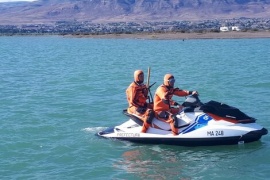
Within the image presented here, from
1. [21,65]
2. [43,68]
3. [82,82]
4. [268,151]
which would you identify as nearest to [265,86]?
[82,82]

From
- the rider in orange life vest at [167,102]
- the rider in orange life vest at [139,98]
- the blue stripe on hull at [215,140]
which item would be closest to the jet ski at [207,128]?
the blue stripe on hull at [215,140]

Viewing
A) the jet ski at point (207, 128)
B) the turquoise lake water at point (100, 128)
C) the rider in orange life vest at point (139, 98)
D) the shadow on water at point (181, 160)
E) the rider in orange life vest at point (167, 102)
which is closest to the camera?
the shadow on water at point (181, 160)

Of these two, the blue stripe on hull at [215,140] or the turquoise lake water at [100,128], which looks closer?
the turquoise lake water at [100,128]

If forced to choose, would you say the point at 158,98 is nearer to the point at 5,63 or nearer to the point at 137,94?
the point at 137,94

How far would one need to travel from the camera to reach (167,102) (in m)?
13.9

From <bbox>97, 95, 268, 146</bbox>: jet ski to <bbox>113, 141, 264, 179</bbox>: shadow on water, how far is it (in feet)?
0.55

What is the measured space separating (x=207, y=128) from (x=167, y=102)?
1.08m

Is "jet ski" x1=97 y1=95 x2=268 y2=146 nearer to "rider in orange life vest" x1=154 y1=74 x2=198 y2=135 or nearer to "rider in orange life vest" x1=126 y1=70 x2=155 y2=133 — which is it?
"rider in orange life vest" x1=154 y1=74 x2=198 y2=135

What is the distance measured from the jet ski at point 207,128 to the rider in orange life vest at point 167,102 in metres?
0.13

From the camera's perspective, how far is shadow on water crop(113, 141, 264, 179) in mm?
12125

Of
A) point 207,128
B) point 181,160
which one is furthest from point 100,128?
point 181,160

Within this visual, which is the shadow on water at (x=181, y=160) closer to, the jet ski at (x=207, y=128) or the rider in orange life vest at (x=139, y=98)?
the jet ski at (x=207, y=128)

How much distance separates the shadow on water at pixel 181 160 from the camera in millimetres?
12125

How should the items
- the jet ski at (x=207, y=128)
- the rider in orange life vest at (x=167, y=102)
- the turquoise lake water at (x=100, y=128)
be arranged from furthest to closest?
the rider in orange life vest at (x=167, y=102)
the jet ski at (x=207, y=128)
the turquoise lake water at (x=100, y=128)
